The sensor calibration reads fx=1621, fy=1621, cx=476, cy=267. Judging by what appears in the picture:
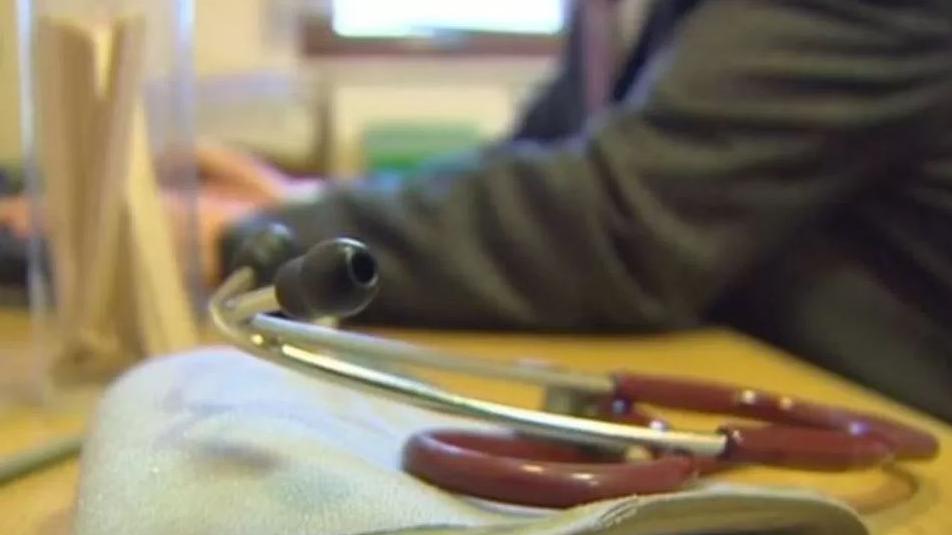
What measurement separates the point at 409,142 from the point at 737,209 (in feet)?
1.99

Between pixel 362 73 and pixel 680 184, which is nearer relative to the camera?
pixel 680 184

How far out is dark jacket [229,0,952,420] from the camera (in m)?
0.59

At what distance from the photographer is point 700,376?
582 mm

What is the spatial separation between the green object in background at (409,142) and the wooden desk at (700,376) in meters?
0.51

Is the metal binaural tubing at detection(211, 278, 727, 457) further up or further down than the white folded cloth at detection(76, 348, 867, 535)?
further up

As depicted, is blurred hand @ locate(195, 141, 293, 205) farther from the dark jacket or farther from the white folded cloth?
the white folded cloth

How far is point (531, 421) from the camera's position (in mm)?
343

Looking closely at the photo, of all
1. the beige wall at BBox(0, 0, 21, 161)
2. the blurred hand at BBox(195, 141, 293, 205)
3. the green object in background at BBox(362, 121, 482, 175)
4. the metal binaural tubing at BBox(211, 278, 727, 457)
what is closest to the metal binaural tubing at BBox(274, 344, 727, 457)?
the metal binaural tubing at BBox(211, 278, 727, 457)

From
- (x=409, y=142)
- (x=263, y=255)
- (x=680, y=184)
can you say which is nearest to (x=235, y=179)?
(x=409, y=142)

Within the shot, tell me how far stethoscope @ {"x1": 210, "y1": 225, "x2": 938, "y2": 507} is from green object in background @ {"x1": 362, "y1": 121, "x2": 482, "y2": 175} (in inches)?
27.5

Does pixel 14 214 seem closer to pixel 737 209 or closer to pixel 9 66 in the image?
pixel 9 66

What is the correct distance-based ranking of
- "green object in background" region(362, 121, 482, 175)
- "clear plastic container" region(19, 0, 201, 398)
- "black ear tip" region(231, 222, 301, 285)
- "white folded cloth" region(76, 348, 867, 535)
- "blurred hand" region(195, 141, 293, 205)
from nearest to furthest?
1. "white folded cloth" region(76, 348, 867, 535)
2. "black ear tip" region(231, 222, 301, 285)
3. "clear plastic container" region(19, 0, 201, 398)
4. "blurred hand" region(195, 141, 293, 205)
5. "green object in background" region(362, 121, 482, 175)

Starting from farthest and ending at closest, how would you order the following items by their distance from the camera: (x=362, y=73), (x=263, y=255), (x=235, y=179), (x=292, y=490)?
1. (x=362, y=73)
2. (x=235, y=179)
3. (x=263, y=255)
4. (x=292, y=490)

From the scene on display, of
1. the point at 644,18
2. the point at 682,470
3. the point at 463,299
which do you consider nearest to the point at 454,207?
the point at 463,299
